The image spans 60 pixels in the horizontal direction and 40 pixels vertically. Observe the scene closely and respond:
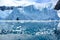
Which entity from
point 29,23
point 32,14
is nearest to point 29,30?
point 29,23

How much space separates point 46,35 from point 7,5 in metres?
0.57

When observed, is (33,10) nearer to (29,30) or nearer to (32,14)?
(32,14)

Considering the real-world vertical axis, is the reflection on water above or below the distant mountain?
below

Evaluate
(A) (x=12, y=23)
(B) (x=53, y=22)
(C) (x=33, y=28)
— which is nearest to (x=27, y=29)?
(C) (x=33, y=28)

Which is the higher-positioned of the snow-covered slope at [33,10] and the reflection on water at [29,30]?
the snow-covered slope at [33,10]

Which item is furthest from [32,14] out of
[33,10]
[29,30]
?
[29,30]

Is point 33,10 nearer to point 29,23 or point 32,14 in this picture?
point 32,14

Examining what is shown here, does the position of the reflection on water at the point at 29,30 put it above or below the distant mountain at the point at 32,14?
below

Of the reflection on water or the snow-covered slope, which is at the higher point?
the snow-covered slope

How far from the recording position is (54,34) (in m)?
1.55

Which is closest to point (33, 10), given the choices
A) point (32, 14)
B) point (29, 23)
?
point (32, 14)

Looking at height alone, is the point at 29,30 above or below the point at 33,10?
below

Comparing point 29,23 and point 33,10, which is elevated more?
point 33,10

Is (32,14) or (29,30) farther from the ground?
(32,14)
